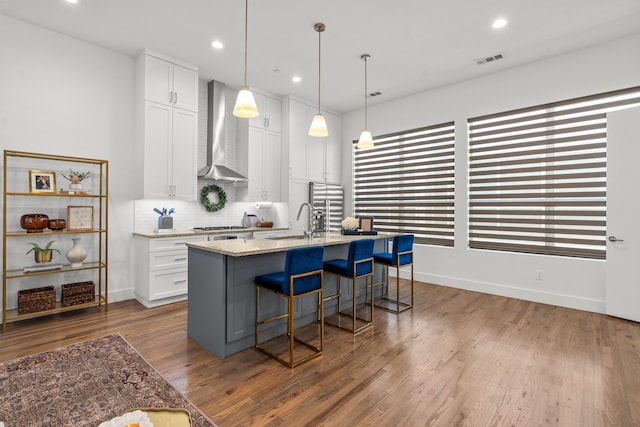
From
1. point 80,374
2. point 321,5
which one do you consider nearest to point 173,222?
point 80,374

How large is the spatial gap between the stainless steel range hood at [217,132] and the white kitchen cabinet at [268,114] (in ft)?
1.80

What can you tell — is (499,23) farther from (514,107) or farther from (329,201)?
(329,201)

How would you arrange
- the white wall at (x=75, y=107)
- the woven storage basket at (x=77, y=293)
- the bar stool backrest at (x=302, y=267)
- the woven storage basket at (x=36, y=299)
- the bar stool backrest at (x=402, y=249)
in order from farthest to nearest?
1. the bar stool backrest at (x=402, y=249)
2. the woven storage basket at (x=77, y=293)
3. the white wall at (x=75, y=107)
4. the woven storage basket at (x=36, y=299)
5. the bar stool backrest at (x=302, y=267)

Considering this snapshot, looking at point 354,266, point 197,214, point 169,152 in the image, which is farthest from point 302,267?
point 197,214

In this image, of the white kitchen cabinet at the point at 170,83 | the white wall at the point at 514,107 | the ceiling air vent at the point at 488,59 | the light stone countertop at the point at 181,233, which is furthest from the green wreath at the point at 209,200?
the ceiling air vent at the point at 488,59

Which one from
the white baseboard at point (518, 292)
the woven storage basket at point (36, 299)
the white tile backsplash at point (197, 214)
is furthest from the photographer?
the white tile backsplash at point (197, 214)

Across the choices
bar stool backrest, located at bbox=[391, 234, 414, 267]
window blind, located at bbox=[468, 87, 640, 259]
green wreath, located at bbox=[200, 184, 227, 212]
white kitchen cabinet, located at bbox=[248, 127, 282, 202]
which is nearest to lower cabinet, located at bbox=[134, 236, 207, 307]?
green wreath, located at bbox=[200, 184, 227, 212]

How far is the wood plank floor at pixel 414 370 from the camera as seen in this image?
2.06 metres

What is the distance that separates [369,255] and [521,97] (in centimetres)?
342

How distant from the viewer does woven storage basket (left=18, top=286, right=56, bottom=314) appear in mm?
3516

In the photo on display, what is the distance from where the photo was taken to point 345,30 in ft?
12.5

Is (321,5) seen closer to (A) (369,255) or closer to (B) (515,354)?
(A) (369,255)

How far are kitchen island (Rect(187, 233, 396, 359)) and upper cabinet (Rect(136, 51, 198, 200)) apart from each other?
1.82 m

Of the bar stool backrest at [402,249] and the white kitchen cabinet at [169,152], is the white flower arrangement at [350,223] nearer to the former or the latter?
the bar stool backrest at [402,249]
